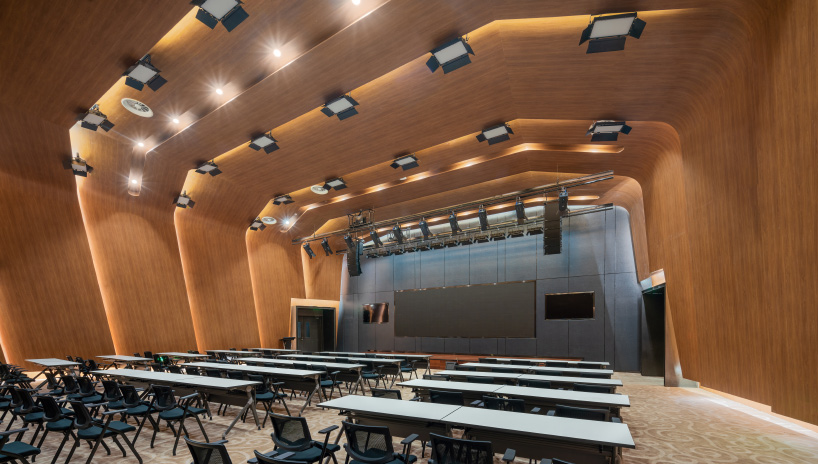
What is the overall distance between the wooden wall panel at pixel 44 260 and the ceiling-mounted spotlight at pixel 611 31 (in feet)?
33.6

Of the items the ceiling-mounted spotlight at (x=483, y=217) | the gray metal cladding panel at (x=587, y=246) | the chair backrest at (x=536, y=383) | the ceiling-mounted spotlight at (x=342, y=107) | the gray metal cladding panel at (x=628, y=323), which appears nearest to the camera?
the chair backrest at (x=536, y=383)

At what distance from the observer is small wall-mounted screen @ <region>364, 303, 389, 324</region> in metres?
19.1

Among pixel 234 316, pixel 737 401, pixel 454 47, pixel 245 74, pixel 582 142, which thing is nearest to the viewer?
pixel 454 47

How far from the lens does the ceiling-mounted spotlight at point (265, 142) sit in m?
9.39

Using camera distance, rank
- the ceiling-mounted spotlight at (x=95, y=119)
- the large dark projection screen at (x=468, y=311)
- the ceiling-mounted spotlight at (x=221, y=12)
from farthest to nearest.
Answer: the large dark projection screen at (x=468, y=311) → the ceiling-mounted spotlight at (x=95, y=119) → the ceiling-mounted spotlight at (x=221, y=12)

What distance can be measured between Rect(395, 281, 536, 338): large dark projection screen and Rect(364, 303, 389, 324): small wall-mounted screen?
75 cm

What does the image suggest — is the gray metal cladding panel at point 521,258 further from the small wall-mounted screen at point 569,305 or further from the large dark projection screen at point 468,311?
the small wall-mounted screen at point 569,305

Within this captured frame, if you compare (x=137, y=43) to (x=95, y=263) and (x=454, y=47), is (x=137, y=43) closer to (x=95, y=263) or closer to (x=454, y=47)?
(x=454, y=47)

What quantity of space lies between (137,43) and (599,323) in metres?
13.8

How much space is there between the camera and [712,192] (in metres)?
6.76

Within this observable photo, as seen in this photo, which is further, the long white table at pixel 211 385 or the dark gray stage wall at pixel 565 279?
the dark gray stage wall at pixel 565 279

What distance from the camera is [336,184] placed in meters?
12.4

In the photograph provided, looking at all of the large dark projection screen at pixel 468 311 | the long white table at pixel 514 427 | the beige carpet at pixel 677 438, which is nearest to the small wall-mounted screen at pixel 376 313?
the large dark projection screen at pixel 468 311

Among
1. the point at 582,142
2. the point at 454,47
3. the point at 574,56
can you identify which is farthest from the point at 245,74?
the point at 582,142
